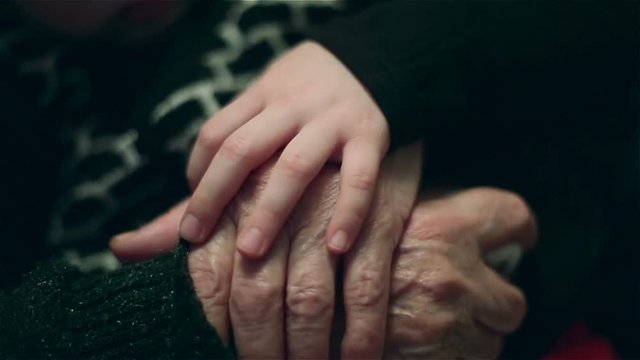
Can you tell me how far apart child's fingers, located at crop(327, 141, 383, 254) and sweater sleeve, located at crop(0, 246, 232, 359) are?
0.13 m

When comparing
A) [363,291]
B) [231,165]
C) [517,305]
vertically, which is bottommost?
[517,305]

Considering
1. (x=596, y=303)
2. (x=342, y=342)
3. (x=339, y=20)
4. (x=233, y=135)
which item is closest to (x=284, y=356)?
(x=342, y=342)

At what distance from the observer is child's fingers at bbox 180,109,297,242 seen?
0.61 m

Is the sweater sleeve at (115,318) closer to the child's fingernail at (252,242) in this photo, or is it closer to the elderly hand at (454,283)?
the child's fingernail at (252,242)

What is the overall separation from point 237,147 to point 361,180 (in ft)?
0.36

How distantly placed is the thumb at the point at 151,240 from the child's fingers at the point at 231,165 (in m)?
0.06

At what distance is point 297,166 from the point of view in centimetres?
60

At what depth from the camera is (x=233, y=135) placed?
0.62 metres

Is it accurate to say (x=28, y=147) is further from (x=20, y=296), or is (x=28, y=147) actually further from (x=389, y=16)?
(x=389, y=16)

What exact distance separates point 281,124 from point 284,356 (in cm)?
20

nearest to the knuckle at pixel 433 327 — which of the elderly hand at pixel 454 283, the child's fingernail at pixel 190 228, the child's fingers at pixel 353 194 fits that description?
the elderly hand at pixel 454 283

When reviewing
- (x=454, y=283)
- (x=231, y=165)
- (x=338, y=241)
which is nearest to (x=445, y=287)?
(x=454, y=283)

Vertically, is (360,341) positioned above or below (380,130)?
below

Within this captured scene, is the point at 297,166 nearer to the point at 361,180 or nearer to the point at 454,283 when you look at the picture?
the point at 361,180
